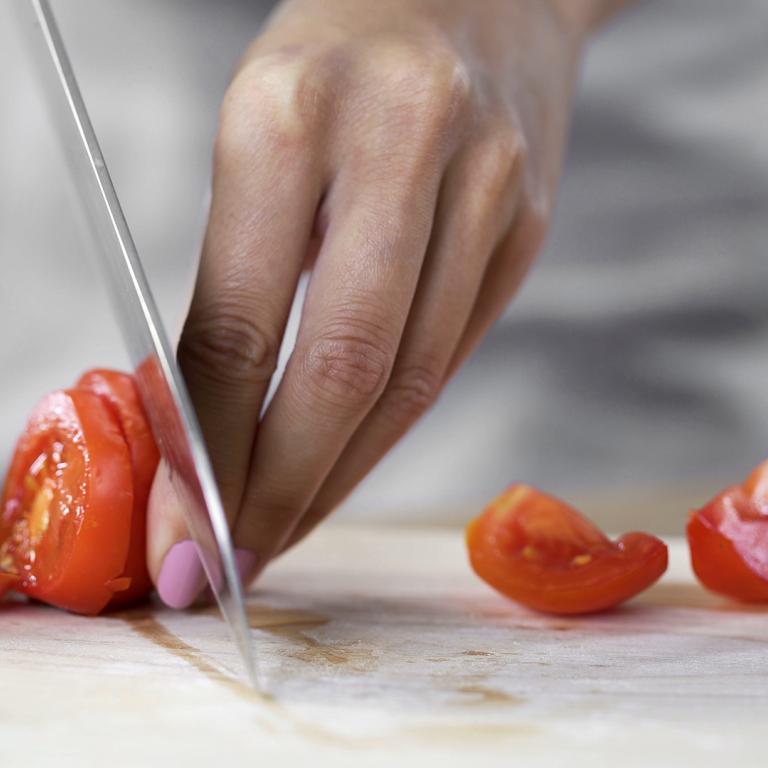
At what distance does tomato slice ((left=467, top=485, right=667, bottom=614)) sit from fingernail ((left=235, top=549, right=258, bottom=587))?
283mm

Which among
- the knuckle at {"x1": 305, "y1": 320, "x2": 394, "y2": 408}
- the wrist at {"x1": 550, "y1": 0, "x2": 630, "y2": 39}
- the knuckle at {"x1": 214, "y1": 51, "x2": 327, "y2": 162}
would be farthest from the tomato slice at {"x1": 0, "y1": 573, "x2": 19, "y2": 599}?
the wrist at {"x1": 550, "y1": 0, "x2": 630, "y2": 39}

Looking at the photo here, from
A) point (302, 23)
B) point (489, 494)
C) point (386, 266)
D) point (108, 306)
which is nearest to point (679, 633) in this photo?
point (386, 266)

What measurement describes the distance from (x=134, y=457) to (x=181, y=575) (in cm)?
14

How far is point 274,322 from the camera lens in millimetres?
1223

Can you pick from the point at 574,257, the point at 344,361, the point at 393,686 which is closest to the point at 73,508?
the point at 344,361

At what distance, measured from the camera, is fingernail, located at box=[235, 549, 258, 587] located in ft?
4.17

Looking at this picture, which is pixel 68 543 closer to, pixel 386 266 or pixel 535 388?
pixel 386 266

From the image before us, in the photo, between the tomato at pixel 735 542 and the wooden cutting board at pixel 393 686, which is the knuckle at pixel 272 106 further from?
the tomato at pixel 735 542

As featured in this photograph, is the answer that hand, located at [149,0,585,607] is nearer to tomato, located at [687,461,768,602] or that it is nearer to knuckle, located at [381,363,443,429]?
knuckle, located at [381,363,443,429]

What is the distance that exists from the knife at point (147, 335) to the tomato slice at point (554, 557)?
0.42 meters

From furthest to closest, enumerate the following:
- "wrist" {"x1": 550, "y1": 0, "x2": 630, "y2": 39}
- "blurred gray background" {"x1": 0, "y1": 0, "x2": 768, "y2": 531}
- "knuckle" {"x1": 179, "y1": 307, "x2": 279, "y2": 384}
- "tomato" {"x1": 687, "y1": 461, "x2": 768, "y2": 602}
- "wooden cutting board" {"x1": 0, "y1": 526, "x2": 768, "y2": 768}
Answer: "blurred gray background" {"x1": 0, "y1": 0, "x2": 768, "y2": 531} → "wrist" {"x1": 550, "y1": 0, "x2": 630, "y2": 39} → "tomato" {"x1": 687, "y1": 461, "x2": 768, "y2": 602} → "knuckle" {"x1": 179, "y1": 307, "x2": 279, "y2": 384} → "wooden cutting board" {"x1": 0, "y1": 526, "x2": 768, "y2": 768}

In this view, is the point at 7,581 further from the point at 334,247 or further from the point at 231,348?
the point at 334,247

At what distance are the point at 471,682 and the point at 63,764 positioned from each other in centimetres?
35

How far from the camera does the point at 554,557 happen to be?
1440 millimetres
